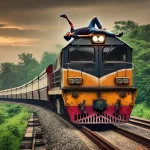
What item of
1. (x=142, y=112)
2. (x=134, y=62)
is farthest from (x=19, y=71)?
(x=142, y=112)

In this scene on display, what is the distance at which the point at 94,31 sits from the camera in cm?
1171

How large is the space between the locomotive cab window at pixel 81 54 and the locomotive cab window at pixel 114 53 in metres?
0.48

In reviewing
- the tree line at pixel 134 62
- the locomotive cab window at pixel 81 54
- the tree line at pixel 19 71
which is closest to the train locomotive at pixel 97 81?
the locomotive cab window at pixel 81 54

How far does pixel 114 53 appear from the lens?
1208cm

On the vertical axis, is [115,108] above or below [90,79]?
below

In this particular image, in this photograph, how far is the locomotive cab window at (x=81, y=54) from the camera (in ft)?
38.9

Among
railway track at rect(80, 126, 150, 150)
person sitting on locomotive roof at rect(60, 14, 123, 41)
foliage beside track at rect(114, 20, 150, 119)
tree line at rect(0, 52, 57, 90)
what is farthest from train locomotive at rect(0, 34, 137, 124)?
tree line at rect(0, 52, 57, 90)

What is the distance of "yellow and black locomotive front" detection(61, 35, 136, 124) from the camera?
11453 mm

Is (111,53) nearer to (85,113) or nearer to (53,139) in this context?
(85,113)

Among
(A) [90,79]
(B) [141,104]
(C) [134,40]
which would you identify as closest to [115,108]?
(A) [90,79]

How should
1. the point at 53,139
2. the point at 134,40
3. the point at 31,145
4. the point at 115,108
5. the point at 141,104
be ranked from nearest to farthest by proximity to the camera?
the point at 31,145 → the point at 53,139 → the point at 115,108 → the point at 141,104 → the point at 134,40

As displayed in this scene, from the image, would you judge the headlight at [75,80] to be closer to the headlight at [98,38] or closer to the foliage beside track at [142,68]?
the headlight at [98,38]

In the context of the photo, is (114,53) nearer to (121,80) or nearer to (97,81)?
(121,80)

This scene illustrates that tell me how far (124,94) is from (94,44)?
1955 millimetres
